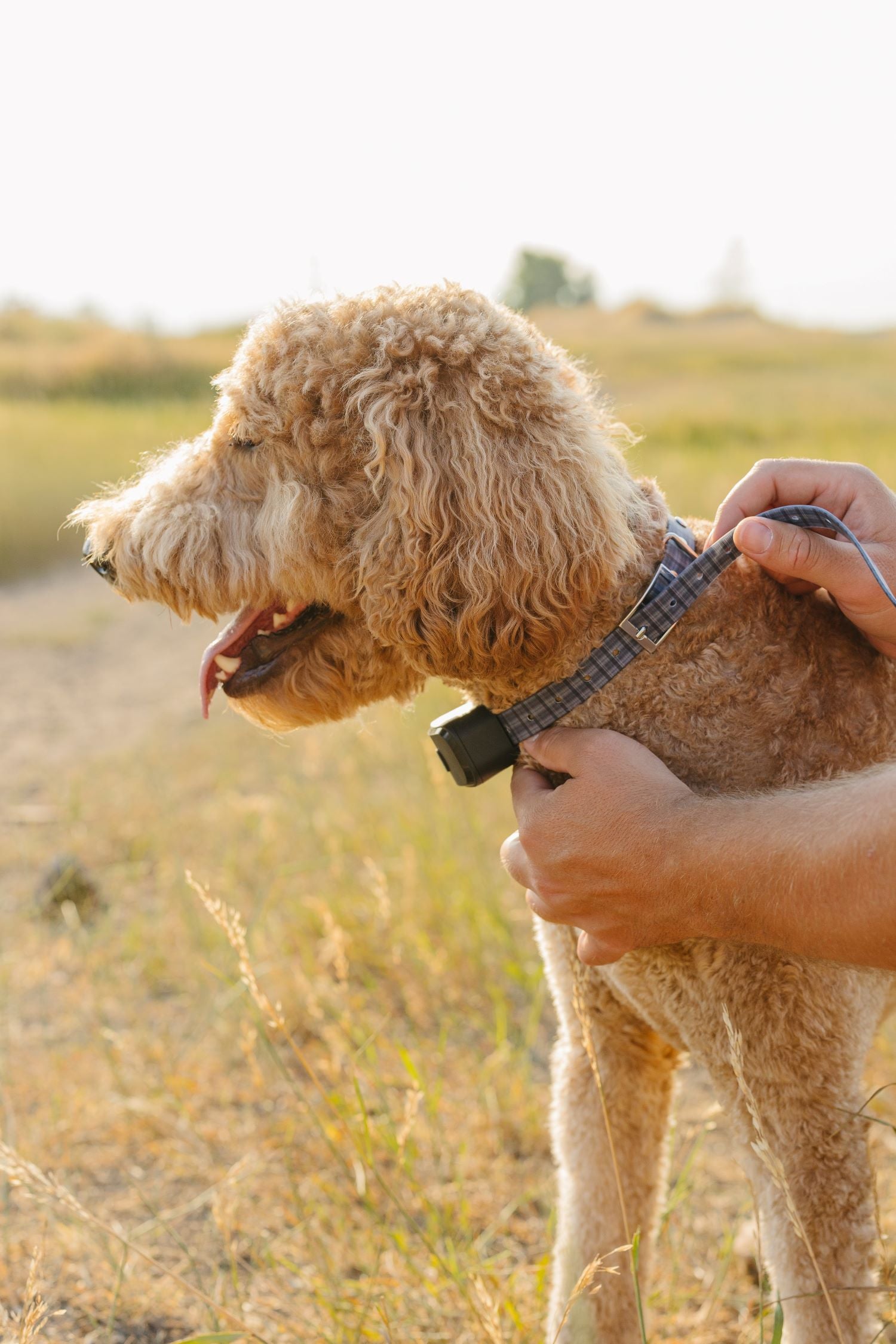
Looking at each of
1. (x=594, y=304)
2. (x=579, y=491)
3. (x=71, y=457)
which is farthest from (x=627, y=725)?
(x=594, y=304)

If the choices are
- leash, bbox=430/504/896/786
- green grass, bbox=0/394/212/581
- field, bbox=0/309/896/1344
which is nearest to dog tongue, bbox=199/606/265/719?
field, bbox=0/309/896/1344

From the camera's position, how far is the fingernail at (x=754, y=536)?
1485 millimetres

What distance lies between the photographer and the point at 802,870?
4.11 feet

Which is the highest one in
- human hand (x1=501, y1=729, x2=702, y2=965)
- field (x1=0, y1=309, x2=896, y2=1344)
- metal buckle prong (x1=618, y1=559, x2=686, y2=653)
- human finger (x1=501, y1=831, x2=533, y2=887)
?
metal buckle prong (x1=618, y1=559, x2=686, y2=653)

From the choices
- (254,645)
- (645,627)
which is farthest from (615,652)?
(254,645)

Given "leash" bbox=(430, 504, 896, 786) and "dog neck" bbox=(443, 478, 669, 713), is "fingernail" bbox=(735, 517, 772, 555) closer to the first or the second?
"leash" bbox=(430, 504, 896, 786)

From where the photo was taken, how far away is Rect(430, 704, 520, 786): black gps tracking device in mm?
1662

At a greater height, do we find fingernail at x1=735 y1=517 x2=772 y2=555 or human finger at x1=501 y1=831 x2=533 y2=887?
fingernail at x1=735 y1=517 x2=772 y2=555

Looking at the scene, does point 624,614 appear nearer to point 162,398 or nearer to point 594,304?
point 162,398

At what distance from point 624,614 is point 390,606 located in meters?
0.39

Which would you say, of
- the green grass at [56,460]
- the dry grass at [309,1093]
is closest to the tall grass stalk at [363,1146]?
the dry grass at [309,1093]

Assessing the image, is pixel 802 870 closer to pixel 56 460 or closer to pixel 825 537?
pixel 825 537

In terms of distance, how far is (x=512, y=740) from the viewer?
1.67m

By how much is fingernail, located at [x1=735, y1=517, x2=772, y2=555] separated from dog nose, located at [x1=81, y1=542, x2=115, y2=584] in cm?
114
